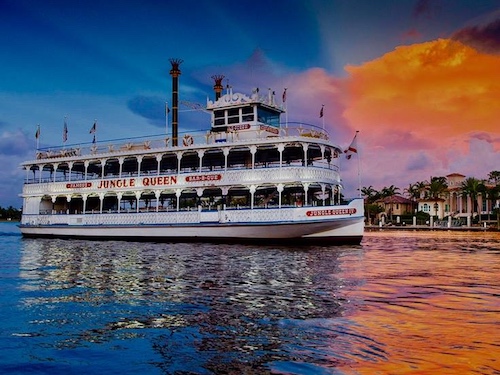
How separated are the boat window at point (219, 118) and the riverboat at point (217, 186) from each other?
71mm

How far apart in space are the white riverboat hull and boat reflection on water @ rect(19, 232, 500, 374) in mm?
11234

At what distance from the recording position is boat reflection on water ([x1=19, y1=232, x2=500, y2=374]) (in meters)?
6.37

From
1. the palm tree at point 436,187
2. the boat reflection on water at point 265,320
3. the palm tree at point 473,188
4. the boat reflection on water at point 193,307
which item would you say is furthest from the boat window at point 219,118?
the palm tree at point 436,187

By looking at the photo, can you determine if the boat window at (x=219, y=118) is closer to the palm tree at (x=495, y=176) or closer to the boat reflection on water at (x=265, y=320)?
the boat reflection on water at (x=265, y=320)

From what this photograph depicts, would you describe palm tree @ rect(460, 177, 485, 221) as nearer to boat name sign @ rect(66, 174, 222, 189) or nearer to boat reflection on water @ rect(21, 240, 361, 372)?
boat name sign @ rect(66, 174, 222, 189)

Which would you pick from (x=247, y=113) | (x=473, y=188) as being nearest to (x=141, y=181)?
(x=247, y=113)

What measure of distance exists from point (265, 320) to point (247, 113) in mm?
25590

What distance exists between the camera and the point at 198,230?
1214 inches

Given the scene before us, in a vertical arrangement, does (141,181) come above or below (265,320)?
above

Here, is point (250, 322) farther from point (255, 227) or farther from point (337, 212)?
point (255, 227)

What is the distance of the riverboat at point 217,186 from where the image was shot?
2848 cm

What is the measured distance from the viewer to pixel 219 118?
112 ft

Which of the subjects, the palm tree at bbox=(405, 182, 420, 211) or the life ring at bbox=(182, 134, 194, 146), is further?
the palm tree at bbox=(405, 182, 420, 211)

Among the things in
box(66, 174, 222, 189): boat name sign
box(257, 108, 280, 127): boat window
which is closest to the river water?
box(66, 174, 222, 189): boat name sign
